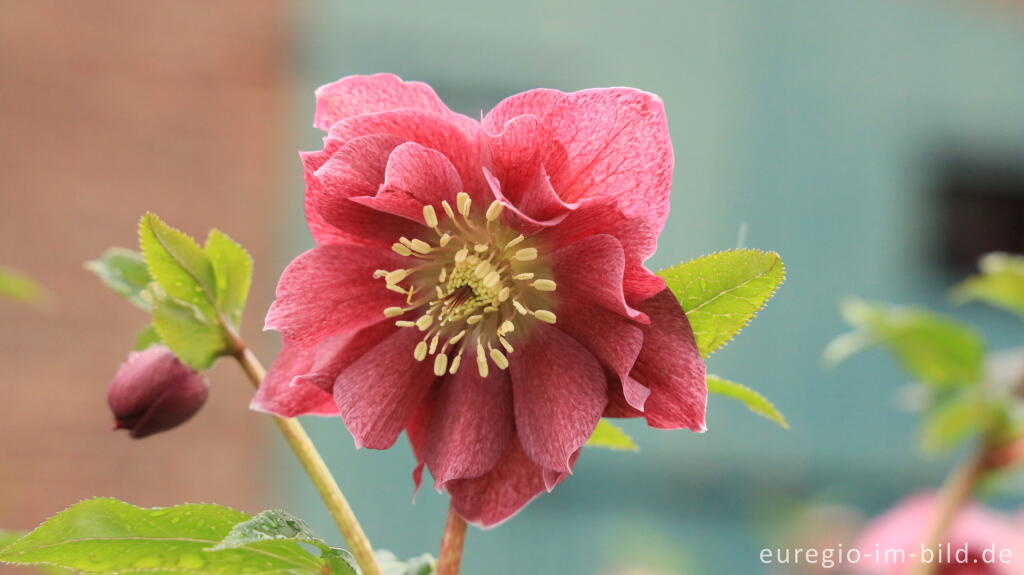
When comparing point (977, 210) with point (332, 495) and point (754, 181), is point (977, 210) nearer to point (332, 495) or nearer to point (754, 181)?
point (754, 181)

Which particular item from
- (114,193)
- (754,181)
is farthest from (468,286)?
(754,181)

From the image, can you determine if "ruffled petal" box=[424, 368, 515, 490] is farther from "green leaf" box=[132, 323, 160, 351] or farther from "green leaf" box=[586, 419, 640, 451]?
"green leaf" box=[132, 323, 160, 351]

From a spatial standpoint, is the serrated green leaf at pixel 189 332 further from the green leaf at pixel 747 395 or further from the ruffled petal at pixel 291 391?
the green leaf at pixel 747 395

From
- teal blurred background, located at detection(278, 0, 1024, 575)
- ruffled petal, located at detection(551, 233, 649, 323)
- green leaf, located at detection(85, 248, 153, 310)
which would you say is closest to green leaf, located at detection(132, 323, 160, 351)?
green leaf, located at detection(85, 248, 153, 310)

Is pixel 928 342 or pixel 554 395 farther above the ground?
pixel 554 395

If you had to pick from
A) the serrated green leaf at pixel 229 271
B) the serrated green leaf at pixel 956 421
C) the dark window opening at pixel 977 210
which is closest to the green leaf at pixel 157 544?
the serrated green leaf at pixel 229 271

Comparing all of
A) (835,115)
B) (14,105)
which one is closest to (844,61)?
(835,115)

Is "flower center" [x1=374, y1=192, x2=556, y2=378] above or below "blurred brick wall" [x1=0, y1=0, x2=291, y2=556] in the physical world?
above
